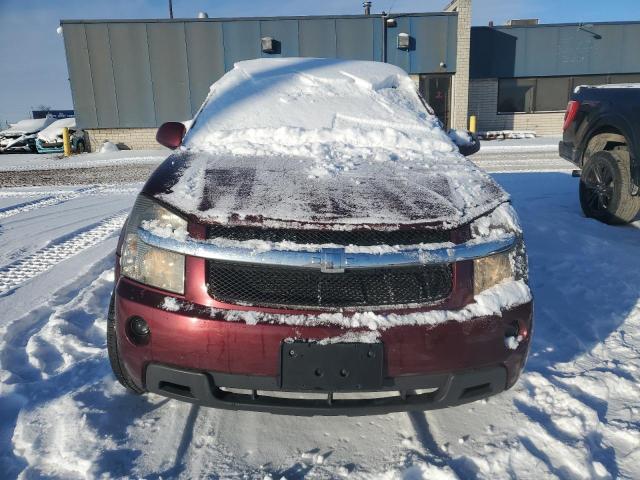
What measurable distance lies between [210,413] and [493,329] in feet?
4.18

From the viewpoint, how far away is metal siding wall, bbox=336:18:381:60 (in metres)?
16.3

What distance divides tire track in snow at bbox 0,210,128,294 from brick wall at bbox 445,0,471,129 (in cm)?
1468

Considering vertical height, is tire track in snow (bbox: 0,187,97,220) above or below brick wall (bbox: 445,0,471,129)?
below

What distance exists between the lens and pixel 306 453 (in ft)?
6.30

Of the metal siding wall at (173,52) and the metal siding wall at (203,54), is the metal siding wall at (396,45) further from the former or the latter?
the metal siding wall at (203,54)

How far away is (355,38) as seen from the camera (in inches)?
651

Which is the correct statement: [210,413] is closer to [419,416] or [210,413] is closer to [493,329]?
[419,416]

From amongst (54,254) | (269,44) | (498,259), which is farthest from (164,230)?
(269,44)

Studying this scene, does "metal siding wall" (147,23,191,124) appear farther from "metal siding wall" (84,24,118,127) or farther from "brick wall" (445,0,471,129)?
"brick wall" (445,0,471,129)

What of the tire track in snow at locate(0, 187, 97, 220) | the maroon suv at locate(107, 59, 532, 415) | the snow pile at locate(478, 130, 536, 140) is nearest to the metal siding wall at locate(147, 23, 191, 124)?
the tire track in snow at locate(0, 187, 97, 220)

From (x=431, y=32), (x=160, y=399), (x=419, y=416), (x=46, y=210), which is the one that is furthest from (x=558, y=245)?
(x=431, y=32)

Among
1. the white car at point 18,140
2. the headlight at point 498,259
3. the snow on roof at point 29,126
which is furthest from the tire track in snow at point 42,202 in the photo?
the snow on roof at point 29,126

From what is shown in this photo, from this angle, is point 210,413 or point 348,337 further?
point 210,413

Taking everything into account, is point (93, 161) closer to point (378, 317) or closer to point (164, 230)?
point (164, 230)
